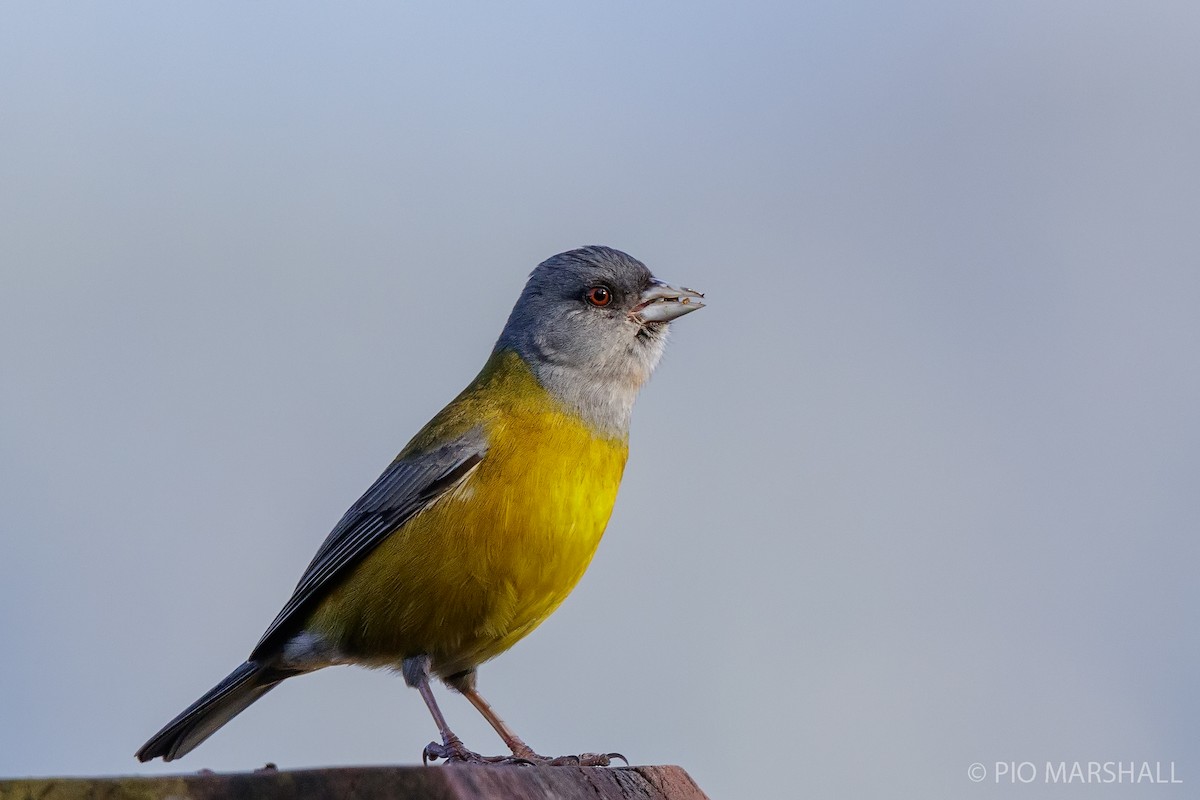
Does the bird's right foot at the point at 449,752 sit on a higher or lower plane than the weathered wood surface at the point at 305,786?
lower

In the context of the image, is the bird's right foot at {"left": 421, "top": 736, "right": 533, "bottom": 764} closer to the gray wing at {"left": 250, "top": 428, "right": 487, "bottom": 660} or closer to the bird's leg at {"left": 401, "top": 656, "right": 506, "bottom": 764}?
the bird's leg at {"left": 401, "top": 656, "right": 506, "bottom": 764}

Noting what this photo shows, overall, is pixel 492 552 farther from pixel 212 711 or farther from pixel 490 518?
pixel 212 711

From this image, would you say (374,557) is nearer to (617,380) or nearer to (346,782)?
(617,380)

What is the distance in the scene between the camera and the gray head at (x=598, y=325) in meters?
7.00

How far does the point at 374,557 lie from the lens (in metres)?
6.61

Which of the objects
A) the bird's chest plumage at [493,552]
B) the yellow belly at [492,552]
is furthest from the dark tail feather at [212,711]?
the bird's chest plumage at [493,552]

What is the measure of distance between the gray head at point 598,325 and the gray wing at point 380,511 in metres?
0.69

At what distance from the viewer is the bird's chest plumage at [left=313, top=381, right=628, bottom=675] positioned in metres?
6.14

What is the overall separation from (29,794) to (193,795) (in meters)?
0.36

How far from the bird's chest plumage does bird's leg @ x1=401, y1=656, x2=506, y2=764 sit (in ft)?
0.27

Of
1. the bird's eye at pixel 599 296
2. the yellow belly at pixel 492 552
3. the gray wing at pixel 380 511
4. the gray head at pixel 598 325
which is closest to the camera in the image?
the yellow belly at pixel 492 552

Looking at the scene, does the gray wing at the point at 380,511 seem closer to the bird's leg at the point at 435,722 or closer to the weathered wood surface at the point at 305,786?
the bird's leg at the point at 435,722

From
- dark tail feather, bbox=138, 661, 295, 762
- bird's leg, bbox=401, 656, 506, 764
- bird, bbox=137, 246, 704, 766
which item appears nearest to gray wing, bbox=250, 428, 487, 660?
bird, bbox=137, 246, 704, 766

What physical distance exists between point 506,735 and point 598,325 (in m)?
2.23
